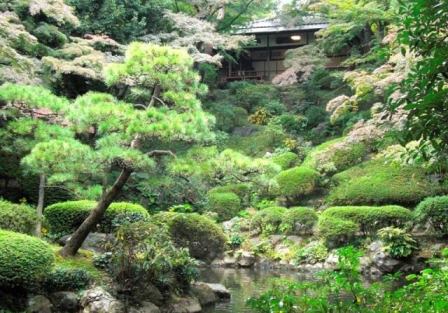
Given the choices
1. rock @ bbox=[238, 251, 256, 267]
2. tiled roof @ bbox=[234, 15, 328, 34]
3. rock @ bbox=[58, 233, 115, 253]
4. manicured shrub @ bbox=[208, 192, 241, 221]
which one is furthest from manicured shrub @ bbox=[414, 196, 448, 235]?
tiled roof @ bbox=[234, 15, 328, 34]

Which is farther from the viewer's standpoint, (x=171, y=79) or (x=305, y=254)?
(x=305, y=254)

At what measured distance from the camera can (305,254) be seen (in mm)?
14391

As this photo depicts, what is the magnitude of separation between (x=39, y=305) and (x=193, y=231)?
572 centimetres

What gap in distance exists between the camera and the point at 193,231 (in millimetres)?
12789

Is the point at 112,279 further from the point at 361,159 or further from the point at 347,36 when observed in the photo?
the point at 347,36

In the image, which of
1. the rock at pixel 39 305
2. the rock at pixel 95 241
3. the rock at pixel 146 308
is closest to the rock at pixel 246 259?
the rock at pixel 95 241

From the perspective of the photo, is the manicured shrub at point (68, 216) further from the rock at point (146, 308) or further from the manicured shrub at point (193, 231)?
the rock at point (146, 308)

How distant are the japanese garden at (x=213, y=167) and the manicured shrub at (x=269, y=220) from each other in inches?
1.8

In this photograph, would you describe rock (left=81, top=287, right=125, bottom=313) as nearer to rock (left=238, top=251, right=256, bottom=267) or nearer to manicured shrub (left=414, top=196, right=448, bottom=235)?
rock (left=238, top=251, right=256, bottom=267)

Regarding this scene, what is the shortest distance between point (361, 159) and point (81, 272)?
13.0 m

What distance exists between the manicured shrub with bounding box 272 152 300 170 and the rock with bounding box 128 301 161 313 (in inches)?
483

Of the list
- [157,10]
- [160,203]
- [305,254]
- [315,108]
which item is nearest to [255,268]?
[305,254]

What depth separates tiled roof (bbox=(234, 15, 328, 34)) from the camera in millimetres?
28094

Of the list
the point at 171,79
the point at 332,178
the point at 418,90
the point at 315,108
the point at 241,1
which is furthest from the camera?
the point at 241,1
